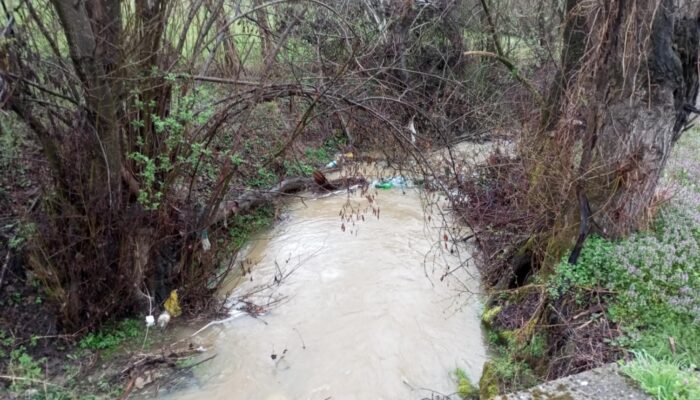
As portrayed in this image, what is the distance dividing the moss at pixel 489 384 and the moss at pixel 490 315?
1180 millimetres

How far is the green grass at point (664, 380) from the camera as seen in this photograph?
253 cm

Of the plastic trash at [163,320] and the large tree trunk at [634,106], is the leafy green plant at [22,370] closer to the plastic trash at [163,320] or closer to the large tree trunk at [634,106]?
the plastic trash at [163,320]

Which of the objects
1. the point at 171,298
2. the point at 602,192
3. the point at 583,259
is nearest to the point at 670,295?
the point at 583,259

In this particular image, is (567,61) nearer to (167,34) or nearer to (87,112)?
(167,34)

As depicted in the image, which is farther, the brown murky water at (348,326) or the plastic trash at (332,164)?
the plastic trash at (332,164)

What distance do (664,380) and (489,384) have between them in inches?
76.6

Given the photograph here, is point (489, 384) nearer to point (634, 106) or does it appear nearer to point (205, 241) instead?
point (634, 106)

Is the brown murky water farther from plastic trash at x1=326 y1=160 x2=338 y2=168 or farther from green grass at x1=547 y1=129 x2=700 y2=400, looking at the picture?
plastic trash at x1=326 y1=160 x2=338 y2=168

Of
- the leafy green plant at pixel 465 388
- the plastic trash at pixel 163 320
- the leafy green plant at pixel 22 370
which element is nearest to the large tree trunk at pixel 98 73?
the plastic trash at pixel 163 320

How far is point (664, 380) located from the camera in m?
2.61

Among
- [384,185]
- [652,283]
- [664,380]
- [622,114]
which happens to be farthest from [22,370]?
[384,185]

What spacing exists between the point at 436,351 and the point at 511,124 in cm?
544

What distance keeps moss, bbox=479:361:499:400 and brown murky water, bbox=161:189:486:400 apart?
1.43 feet

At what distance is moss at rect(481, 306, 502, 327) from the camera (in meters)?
5.69
